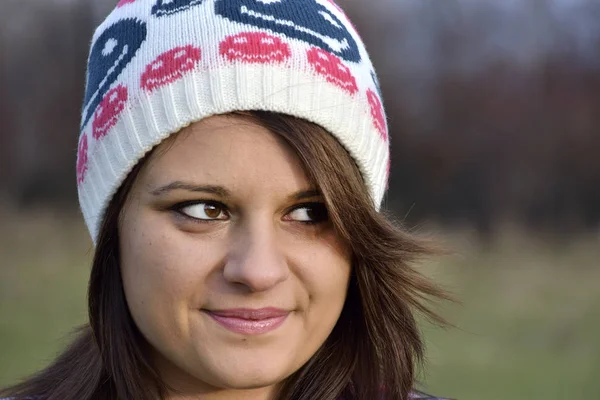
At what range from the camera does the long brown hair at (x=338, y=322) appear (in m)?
2.04

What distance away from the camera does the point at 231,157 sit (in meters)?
1.92

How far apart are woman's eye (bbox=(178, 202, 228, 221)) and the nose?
0.22 feet

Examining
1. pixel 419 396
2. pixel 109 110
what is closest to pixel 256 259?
pixel 109 110

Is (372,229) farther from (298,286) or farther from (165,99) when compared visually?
(165,99)

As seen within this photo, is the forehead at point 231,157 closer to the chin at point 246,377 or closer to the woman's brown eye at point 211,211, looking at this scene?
the woman's brown eye at point 211,211

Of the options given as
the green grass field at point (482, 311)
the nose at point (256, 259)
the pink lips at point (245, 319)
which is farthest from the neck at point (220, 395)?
the green grass field at point (482, 311)

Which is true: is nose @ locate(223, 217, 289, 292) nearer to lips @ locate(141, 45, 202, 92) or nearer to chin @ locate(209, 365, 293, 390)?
chin @ locate(209, 365, 293, 390)

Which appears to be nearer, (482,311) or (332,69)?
(332,69)

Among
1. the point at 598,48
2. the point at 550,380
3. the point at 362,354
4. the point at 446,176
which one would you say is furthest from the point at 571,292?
the point at 362,354

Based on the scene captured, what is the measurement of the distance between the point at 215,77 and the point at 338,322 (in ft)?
2.62

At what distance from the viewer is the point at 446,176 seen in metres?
9.23

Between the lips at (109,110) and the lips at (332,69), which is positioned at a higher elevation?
the lips at (332,69)

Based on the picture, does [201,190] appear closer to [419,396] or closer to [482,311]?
[419,396]

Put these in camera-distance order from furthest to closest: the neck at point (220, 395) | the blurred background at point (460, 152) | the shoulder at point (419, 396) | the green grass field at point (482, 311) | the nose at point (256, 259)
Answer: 1. the blurred background at point (460, 152)
2. the green grass field at point (482, 311)
3. the shoulder at point (419, 396)
4. the neck at point (220, 395)
5. the nose at point (256, 259)
